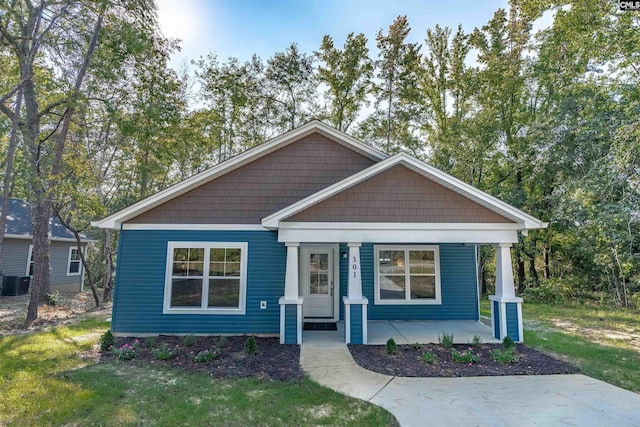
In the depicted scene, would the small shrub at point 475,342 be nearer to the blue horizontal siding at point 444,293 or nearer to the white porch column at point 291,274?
the blue horizontal siding at point 444,293

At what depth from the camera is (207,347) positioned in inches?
280

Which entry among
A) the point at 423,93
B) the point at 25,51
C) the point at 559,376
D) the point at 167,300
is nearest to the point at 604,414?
the point at 559,376

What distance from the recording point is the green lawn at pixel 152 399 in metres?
4.06

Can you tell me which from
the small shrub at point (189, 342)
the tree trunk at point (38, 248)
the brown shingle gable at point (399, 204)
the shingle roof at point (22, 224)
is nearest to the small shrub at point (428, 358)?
the brown shingle gable at point (399, 204)

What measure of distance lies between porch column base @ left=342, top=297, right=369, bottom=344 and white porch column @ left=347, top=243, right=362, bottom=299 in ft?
0.42

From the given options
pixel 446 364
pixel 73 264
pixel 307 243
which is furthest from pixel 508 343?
pixel 73 264

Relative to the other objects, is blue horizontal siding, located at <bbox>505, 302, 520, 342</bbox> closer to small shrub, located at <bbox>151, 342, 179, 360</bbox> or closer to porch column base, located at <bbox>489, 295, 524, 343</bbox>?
porch column base, located at <bbox>489, 295, 524, 343</bbox>

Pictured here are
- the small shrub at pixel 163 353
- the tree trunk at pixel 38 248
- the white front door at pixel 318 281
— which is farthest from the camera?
the tree trunk at pixel 38 248

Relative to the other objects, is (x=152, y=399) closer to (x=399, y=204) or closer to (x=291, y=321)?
(x=291, y=321)

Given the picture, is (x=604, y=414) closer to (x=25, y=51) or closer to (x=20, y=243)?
(x=25, y=51)

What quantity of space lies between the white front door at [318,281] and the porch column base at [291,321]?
198cm

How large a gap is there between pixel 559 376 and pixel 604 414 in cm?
139

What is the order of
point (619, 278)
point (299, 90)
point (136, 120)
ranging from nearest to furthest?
1. point (136, 120)
2. point (619, 278)
3. point (299, 90)

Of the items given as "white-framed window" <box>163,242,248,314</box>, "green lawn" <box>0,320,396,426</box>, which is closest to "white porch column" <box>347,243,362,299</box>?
"green lawn" <box>0,320,396,426</box>
